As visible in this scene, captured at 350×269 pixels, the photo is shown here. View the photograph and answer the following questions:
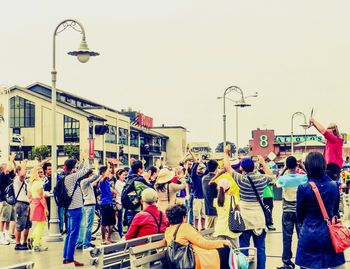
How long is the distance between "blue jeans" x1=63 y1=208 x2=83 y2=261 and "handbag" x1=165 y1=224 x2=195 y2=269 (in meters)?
3.84

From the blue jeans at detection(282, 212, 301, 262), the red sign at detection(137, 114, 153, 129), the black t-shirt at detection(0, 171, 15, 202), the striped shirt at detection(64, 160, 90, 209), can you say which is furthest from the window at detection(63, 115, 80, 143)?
the blue jeans at detection(282, 212, 301, 262)

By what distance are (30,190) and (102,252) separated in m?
7.18

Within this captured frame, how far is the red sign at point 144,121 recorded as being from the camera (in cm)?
10350

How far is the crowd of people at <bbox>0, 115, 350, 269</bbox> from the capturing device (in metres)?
5.94

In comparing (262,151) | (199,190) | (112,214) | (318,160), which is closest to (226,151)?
(318,160)

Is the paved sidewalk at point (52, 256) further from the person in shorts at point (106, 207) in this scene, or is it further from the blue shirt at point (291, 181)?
the blue shirt at point (291, 181)

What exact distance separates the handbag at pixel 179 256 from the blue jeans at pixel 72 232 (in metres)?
3.84

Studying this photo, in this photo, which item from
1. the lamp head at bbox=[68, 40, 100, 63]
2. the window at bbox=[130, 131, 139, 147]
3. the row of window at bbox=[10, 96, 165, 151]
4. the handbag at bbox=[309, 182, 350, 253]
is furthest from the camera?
the window at bbox=[130, 131, 139, 147]

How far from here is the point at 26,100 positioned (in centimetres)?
7044

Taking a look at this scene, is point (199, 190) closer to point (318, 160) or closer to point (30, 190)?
point (30, 190)

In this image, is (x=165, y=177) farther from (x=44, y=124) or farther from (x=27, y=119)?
(x=27, y=119)

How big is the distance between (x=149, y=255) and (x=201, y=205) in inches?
350

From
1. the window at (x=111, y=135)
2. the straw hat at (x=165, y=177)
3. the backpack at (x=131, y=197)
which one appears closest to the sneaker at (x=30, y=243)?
the backpack at (x=131, y=197)

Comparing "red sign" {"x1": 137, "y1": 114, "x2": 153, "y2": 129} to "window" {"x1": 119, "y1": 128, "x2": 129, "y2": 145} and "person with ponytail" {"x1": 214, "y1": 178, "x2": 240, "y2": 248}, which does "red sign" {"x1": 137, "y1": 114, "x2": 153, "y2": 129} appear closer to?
"window" {"x1": 119, "y1": 128, "x2": 129, "y2": 145}
